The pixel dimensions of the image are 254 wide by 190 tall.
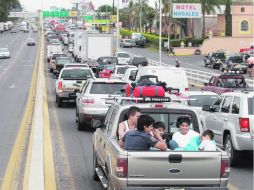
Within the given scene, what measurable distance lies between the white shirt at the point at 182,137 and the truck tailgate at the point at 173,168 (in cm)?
120

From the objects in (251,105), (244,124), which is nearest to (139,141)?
(244,124)

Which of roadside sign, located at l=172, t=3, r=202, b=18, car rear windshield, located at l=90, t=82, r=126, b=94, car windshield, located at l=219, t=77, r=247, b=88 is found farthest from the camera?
roadside sign, located at l=172, t=3, r=202, b=18

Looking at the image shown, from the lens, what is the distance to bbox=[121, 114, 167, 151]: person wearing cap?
9.69 m

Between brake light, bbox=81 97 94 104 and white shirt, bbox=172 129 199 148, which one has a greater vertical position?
white shirt, bbox=172 129 199 148

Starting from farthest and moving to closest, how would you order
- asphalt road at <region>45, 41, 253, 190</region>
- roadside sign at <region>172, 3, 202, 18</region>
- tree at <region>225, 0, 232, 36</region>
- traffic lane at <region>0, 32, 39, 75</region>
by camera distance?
tree at <region>225, 0, 232, 36</region> < roadside sign at <region>172, 3, 202, 18</region> < traffic lane at <region>0, 32, 39, 75</region> < asphalt road at <region>45, 41, 253, 190</region>

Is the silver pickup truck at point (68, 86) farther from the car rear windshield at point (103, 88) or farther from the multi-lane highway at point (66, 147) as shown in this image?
the car rear windshield at point (103, 88)

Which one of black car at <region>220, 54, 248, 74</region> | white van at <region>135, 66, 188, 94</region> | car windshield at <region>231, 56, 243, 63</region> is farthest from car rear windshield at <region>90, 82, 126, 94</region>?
car windshield at <region>231, 56, 243, 63</region>

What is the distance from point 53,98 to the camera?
35.1m

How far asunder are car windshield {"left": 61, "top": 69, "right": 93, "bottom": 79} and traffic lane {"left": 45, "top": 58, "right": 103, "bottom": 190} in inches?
106

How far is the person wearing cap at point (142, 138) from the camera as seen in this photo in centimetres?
969

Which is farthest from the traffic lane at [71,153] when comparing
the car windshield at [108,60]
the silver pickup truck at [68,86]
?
the car windshield at [108,60]

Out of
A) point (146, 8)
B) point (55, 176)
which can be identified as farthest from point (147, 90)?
point (146, 8)

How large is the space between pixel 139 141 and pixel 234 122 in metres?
5.67

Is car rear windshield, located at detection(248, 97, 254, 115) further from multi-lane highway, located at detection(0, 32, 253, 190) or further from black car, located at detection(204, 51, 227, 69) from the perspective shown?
black car, located at detection(204, 51, 227, 69)
